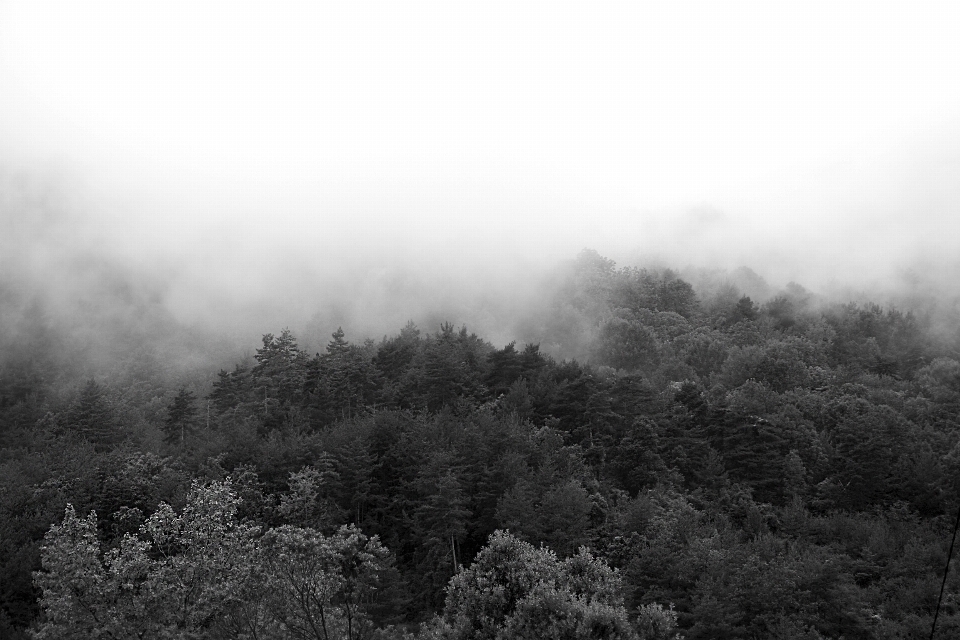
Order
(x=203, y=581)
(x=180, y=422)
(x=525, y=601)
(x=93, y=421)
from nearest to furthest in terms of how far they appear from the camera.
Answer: (x=203, y=581) → (x=525, y=601) → (x=93, y=421) → (x=180, y=422)

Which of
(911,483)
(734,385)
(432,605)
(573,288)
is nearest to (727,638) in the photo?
(432,605)

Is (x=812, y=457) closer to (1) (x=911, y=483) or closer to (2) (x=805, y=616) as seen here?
(1) (x=911, y=483)

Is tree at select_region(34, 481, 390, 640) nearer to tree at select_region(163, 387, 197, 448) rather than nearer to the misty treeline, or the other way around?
the misty treeline

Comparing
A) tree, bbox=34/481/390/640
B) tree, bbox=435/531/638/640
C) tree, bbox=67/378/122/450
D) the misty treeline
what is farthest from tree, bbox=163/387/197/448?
tree, bbox=435/531/638/640

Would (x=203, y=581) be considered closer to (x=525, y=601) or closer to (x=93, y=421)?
(x=525, y=601)

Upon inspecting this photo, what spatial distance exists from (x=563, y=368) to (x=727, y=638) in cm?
3719

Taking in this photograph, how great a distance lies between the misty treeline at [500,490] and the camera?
64.3 ft

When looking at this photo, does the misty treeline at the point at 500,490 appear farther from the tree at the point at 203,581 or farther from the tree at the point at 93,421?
the tree at the point at 93,421

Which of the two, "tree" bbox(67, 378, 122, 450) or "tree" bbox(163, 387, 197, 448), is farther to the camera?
"tree" bbox(163, 387, 197, 448)

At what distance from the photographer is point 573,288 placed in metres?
112

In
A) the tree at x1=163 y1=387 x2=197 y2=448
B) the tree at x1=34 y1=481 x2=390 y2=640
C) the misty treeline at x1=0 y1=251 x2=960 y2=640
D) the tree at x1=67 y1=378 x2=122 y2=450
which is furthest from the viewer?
the tree at x1=163 y1=387 x2=197 y2=448

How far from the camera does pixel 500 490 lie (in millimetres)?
45156

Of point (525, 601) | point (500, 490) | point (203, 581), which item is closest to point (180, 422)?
point (500, 490)

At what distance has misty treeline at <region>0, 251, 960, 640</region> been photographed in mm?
19609
